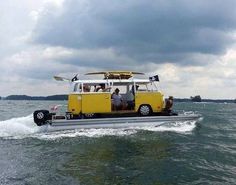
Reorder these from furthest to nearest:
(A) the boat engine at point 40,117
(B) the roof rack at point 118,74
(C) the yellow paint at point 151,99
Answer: (B) the roof rack at point 118,74 < (C) the yellow paint at point 151,99 < (A) the boat engine at point 40,117

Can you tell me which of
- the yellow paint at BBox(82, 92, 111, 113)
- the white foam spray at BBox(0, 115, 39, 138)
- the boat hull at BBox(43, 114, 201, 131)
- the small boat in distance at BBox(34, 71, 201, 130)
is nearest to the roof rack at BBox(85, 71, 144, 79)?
the small boat in distance at BBox(34, 71, 201, 130)

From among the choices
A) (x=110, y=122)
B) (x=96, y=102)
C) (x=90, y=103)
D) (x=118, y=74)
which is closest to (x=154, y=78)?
(x=118, y=74)

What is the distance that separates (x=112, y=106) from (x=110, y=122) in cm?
147

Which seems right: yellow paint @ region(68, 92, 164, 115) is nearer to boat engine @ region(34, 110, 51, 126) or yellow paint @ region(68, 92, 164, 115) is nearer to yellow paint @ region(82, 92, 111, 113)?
yellow paint @ region(82, 92, 111, 113)

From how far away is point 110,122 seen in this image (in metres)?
23.3

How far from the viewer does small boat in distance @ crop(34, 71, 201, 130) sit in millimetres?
23297

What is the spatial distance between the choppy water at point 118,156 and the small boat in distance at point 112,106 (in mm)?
514

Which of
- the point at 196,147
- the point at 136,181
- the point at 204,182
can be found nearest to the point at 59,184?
the point at 136,181

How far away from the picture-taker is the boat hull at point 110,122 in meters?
22.9

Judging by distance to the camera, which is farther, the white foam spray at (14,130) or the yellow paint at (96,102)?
the yellow paint at (96,102)

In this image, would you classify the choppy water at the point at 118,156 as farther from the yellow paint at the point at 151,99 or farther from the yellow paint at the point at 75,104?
the yellow paint at the point at 75,104

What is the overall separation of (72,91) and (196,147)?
29.3 ft

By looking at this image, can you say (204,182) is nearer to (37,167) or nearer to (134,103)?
(37,167)

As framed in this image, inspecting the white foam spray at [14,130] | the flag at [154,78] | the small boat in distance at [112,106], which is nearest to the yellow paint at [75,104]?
the small boat in distance at [112,106]
